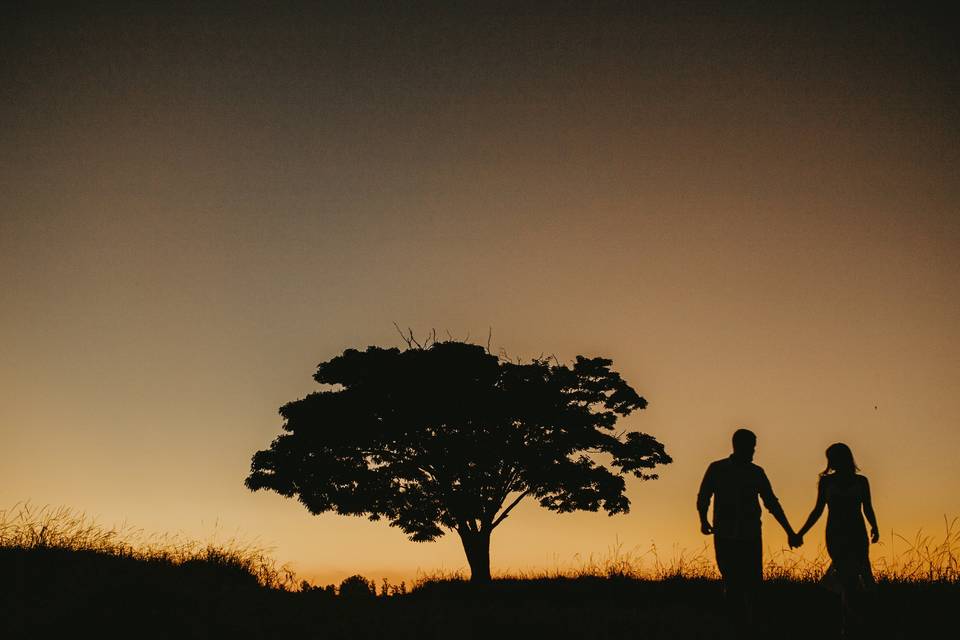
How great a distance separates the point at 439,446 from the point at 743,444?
16841 millimetres

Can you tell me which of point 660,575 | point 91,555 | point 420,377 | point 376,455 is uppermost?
point 420,377

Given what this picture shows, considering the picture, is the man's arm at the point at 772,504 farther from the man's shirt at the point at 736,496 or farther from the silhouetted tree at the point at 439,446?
the silhouetted tree at the point at 439,446

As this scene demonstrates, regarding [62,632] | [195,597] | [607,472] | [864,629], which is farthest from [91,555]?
[607,472]

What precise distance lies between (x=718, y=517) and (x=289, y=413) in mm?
18749

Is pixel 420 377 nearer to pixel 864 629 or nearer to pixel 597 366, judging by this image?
pixel 597 366

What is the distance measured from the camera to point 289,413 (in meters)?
24.8

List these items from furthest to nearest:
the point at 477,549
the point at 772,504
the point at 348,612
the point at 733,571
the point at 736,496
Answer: the point at 477,549 → the point at 348,612 → the point at 772,504 → the point at 736,496 → the point at 733,571

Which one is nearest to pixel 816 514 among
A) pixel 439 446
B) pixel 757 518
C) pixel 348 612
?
pixel 757 518

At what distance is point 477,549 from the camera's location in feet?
80.6

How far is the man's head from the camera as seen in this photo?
859 centimetres

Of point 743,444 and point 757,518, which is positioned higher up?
point 743,444

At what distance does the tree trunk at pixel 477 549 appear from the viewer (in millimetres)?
24328

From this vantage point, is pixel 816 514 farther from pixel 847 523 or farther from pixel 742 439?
pixel 742 439

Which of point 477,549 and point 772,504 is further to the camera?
point 477,549
